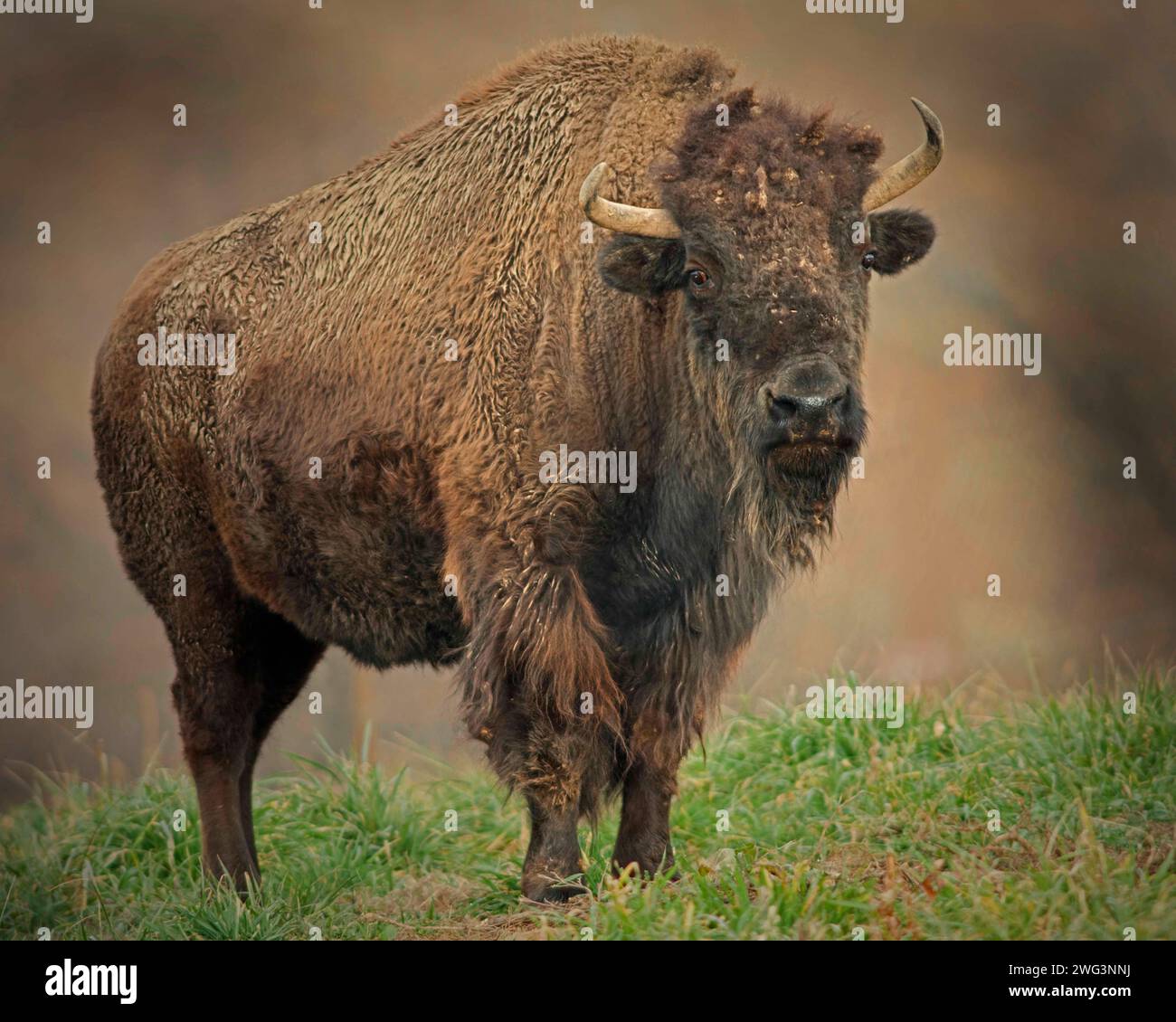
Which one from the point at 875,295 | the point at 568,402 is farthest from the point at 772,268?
the point at 875,295

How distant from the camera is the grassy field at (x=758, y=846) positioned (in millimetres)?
4758

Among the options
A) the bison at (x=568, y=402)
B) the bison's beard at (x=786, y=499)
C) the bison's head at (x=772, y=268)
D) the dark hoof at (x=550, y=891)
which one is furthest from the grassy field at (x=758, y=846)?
the bison's head at (x=772, y=268)

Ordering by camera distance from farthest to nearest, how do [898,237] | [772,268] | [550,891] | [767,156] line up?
[898,237], [550,891], [767,156], [772,268]

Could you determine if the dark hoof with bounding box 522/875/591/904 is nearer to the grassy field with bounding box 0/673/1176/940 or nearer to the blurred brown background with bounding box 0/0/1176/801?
the grassy field with bounding box 0/673/1176/940

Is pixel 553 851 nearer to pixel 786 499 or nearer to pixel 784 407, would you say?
pixel 786 499

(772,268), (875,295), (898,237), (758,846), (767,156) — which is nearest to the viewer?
(772,268)

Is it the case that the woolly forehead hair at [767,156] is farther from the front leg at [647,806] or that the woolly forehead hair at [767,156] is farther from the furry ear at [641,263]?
the front leg at [647,806]

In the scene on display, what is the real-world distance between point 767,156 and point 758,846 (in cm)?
276

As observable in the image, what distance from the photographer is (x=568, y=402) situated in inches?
220

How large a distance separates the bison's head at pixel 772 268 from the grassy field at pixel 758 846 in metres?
1.43

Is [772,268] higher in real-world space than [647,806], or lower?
higher

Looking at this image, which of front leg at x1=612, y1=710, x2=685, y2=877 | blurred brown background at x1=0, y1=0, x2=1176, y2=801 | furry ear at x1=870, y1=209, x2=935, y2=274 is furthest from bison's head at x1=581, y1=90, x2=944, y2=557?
blurred brown background at x1=0, y1=0, x2=1176, y2=801

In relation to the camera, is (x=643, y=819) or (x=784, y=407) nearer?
(x=784, y=407)

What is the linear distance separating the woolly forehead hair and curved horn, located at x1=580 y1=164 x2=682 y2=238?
0.07 m
